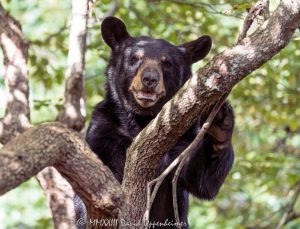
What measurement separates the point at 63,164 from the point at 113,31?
3920 mm

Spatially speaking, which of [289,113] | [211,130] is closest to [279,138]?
[289,113]

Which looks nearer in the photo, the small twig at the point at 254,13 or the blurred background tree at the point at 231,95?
the small twig at the point at 254,13

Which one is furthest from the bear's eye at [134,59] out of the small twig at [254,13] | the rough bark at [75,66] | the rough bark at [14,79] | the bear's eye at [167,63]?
the small twig at [254,13]

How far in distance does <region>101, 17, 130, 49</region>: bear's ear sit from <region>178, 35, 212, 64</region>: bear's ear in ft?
2.19

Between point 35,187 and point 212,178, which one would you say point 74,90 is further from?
point 35,187

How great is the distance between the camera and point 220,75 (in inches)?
161

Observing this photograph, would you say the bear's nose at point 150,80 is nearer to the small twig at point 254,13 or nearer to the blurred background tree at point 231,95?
the blurred background tree at point 231,95

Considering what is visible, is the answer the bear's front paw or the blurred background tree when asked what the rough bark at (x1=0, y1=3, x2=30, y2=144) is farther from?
the bear's front paw

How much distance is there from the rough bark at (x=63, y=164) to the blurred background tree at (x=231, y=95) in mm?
3599

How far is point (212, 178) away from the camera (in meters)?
6.45

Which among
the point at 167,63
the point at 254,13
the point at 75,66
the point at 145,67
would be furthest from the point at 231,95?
the point at 254,13

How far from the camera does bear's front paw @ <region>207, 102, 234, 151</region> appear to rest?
549cm

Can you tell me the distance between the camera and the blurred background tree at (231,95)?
9.10m

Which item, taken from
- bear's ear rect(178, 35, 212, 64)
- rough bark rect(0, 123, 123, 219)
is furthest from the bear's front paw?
bear's ear rect(178, 35, 212, 64)
